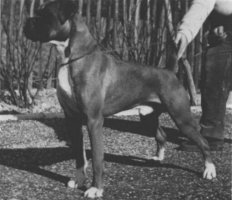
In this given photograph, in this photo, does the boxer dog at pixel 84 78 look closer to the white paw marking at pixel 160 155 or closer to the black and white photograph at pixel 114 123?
the black and white photograph at pixel 114 123

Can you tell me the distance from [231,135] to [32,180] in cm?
271

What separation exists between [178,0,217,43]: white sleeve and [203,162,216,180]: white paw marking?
1066 millimetres

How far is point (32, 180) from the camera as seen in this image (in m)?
4.84

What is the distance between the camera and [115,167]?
5.24 metres

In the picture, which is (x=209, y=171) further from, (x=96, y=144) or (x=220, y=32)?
(x=220, y=32)

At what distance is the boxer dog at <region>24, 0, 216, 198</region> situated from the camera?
4.33 metres

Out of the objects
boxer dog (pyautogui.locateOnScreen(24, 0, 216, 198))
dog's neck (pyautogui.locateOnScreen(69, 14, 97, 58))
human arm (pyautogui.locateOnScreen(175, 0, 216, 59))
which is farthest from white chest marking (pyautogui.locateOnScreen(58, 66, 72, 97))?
human arm (pyautogui.locateOnScreen(175, 0, 216, 59))

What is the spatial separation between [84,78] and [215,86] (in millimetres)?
2027

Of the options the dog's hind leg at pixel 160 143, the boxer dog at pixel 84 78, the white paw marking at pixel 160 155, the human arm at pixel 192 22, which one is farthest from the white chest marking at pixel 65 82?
the white paw marking at pixel 160 155

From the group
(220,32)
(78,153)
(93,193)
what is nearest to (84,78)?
(78,153)

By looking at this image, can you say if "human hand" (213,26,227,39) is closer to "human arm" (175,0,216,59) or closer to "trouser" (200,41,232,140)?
"trouser" (200,41,232,140)

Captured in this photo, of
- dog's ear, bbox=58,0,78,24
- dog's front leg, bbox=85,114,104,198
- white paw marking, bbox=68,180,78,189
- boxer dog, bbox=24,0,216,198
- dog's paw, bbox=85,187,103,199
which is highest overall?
dog's ear, bbox=58,0,78,24

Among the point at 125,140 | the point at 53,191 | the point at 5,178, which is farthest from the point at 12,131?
the point at 53,191

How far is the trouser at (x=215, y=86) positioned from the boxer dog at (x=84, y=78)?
4.53 feet
